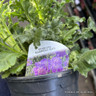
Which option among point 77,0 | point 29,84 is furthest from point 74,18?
point 77,0

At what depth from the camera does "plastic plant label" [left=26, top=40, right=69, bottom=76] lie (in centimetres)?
63

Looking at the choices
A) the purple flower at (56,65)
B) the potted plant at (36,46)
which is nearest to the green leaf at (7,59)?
the potted plant at (36,46)

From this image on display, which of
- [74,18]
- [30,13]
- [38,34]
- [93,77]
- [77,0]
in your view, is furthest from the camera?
[77,0]

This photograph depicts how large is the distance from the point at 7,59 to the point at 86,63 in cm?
33

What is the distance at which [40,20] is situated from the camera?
2.47 feet

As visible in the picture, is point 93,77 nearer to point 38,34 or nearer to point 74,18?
point 74,18

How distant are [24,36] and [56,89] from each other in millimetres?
256

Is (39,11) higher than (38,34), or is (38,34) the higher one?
(39,11)

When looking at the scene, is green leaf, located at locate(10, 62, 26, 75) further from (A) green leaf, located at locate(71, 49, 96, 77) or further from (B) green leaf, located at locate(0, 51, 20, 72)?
(A) green leaf, located at locate(71, 49, 96, 77)

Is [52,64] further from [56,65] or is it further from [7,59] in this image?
[7,59]

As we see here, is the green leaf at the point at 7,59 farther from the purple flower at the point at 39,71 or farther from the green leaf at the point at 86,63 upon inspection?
the green leaf at the point at 86,63

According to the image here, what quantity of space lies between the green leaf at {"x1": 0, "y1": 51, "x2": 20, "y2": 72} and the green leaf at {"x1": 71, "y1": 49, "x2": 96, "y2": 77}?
9.8 inches

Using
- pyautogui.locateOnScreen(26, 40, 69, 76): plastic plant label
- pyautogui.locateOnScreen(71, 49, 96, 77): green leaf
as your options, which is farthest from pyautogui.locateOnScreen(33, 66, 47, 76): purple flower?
pyautogui.locateOnScreen(71, 49, 96, 77): green leaf

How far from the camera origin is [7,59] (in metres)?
0.62
